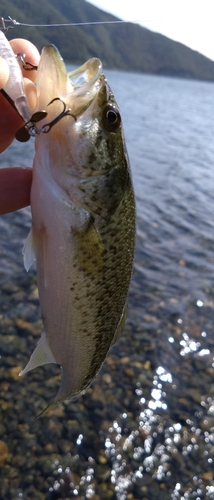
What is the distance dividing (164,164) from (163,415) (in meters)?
14.5

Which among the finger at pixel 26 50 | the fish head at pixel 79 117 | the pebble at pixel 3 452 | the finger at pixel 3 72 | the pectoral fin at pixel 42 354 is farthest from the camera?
the pebble at pixel 3 452

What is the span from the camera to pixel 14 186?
2805mm

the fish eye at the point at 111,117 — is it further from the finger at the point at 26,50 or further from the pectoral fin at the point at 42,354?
the pectoral fin at the point at 42,354

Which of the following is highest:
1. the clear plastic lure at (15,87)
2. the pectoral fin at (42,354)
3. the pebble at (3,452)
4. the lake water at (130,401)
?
the clear plastic lure at (15,87)

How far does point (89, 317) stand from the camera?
2.46 meters

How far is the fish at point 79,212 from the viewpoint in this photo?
2.10 m

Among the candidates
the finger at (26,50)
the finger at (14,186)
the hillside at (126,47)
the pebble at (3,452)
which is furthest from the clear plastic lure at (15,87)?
the hillside at (126,47)

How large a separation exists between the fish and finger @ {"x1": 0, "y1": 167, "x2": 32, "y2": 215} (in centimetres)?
60

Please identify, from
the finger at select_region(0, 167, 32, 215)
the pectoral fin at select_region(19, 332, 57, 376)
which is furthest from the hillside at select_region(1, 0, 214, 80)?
the pectoral fin at select_region(19, 332, 57, 376)

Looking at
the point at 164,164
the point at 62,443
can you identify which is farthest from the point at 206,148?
the point at 62,443

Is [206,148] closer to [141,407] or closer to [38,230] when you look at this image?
[141,407]

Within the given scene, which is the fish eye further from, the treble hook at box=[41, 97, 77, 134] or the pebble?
the pebble

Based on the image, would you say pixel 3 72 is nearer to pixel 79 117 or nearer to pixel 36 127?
pixel 36 127

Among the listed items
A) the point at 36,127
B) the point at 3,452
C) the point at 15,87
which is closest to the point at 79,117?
the point at 36,127
